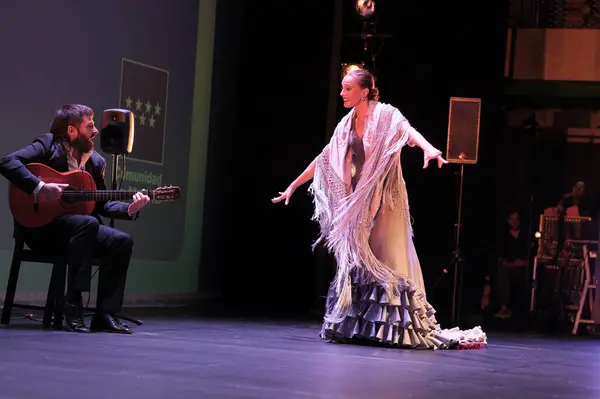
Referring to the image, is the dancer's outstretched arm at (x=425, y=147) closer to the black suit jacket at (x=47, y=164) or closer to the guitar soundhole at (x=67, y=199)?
the black suit jacket at (x=47, y=164)

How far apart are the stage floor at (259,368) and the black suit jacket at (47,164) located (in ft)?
2.35

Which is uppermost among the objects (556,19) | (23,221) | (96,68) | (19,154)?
(556,19)

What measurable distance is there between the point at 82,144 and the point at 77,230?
522mm

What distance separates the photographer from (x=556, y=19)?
39.3ft

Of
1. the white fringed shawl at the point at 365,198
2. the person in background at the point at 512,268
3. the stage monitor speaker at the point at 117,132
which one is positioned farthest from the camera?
the person in background at the point at 512,268

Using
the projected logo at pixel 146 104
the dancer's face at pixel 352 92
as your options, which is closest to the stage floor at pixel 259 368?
the dancer's face at pixel 352 92

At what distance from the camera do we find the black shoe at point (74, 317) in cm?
515

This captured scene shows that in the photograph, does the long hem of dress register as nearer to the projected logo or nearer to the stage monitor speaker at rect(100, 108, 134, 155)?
the stage monitor speaker at rect(100, 108, 134, 155)

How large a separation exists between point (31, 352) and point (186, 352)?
685 millimetres

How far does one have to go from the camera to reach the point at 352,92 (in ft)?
17.9

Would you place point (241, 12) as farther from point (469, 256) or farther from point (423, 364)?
point (423, 364)

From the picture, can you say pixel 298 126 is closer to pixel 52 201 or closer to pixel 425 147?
pixel 425 147

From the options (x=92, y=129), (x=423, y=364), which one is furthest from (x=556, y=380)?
(x=92, y=129)

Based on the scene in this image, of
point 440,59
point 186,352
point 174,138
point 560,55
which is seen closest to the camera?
point 186,352
